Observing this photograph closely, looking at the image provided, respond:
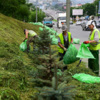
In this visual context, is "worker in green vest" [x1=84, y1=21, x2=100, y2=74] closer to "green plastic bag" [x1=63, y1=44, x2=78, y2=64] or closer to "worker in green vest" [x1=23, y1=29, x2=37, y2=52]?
"green plastic bag" [x1=63, y1=44, x2=78, y2=64]

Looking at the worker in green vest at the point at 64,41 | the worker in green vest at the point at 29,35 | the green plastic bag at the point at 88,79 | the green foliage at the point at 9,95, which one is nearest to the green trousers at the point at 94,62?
the worker in green vest at the point at 64,41

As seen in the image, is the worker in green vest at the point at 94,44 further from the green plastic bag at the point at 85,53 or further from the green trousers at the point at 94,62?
the green plastic bag at the point at 85,53

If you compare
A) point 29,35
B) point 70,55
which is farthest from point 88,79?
point 29,35

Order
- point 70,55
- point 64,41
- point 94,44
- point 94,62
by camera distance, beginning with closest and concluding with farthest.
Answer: point 94,44, point 94,62, point 70,55, point 64,41

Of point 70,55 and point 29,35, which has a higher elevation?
point 29,35

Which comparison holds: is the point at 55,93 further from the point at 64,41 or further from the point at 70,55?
the point at 64,41

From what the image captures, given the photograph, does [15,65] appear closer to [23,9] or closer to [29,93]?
[29,93]

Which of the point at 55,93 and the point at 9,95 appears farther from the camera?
the point at 9,95

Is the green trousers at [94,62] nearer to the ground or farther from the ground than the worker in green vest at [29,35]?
nearer to the ground

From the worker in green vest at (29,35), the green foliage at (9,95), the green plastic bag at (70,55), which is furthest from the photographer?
the worker in green vest at (29,35)

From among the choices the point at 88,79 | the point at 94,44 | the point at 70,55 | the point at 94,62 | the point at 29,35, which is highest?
the point at 29,35

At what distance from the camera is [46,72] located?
167 inches

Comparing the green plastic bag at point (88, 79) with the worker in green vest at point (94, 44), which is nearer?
the green plastic bag at point (88, 79)

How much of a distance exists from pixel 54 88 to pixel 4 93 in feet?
3.24
